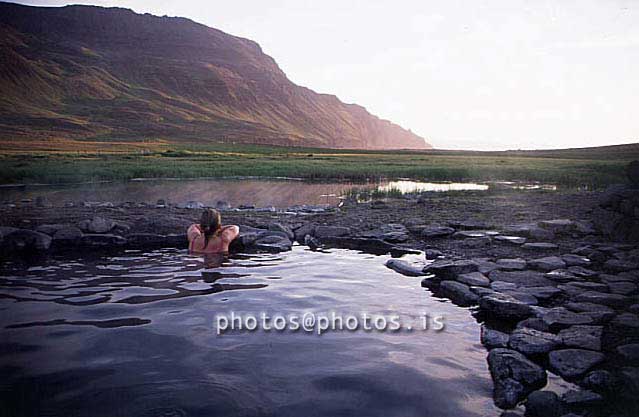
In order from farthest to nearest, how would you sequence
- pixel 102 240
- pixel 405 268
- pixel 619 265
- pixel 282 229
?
pixel 282 229 < pixel 102 240 < pixel 405 268 < pixel 619 265

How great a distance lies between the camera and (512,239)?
1040 centimetres

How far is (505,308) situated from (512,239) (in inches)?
182

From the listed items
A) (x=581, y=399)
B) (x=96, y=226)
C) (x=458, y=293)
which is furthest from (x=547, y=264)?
(x=96, y=226)

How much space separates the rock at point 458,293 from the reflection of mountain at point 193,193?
13.8 metres

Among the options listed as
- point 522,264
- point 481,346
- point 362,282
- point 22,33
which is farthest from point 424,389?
point 22,33

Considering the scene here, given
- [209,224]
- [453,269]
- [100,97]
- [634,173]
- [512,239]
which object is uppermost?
[100,97]

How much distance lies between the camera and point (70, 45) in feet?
574

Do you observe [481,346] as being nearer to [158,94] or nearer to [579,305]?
[579,305]

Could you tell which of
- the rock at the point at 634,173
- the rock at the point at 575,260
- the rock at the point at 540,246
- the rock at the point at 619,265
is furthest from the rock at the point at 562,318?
the rock at the point at 634,173

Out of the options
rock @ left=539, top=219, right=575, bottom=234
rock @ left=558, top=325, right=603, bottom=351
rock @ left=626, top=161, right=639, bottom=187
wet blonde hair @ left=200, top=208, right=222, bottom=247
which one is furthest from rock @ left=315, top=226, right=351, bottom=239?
rock @ left=558, top=325, right=603, bottom=351

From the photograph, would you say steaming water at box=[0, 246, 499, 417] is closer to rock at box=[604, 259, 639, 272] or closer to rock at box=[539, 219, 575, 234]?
rock at box=[604, 259, 639, 272]

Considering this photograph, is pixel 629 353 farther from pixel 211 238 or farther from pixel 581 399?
pixel 211 238

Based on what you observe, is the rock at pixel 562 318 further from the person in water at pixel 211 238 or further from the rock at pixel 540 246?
the person in water at pixel 211 238

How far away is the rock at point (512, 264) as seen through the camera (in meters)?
8.18
